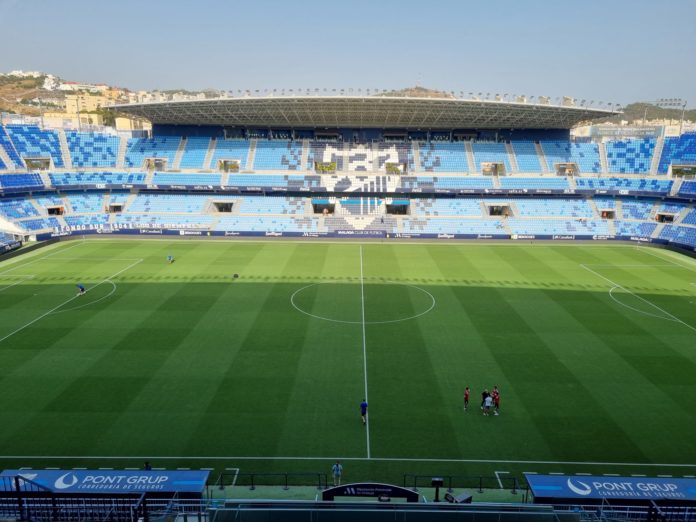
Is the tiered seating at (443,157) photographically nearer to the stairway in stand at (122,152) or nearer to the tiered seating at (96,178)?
the tiered seating at (96,178)

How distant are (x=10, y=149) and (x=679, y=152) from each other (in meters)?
78.4

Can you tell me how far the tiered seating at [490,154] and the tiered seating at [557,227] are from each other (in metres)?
9.68

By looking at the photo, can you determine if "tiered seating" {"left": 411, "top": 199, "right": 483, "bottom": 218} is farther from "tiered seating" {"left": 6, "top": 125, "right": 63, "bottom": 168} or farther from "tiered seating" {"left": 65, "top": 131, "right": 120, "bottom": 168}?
"tiered seating" {"left": 6, "top": 125, "right": 63, "bottom": 168}

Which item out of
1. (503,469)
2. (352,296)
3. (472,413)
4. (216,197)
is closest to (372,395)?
(472,413)

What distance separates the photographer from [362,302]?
33531mm

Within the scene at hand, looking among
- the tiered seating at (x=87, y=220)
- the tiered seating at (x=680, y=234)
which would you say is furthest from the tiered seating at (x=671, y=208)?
the tiered seating at (x=87, y=220)

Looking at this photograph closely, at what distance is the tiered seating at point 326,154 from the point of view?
219ft

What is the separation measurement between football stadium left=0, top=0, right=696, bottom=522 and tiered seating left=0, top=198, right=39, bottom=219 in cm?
38

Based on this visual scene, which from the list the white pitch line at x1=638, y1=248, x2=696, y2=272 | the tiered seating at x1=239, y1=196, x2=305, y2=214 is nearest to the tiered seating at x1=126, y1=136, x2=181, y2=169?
the tiered seating at x1=239, y1=196, x2=305, y2=214

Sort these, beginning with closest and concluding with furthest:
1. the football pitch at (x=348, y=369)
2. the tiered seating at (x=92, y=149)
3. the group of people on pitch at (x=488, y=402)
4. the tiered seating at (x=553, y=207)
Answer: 1. the football pitch at (x=348, y=369)
2. the group of people on pitch at (x=488, y=402)
3. the tiered seating at (x=553, y=207)
4. the tiered seating at (x=92, y=149)

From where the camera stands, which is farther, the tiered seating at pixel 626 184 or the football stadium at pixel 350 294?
the tiered seating at pixel 626 184

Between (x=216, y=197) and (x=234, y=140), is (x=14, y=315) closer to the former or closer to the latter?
(x=216, y=197)

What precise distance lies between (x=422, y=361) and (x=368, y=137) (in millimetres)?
49265

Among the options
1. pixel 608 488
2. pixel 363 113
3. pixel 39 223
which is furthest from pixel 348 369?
pixel 39 223
